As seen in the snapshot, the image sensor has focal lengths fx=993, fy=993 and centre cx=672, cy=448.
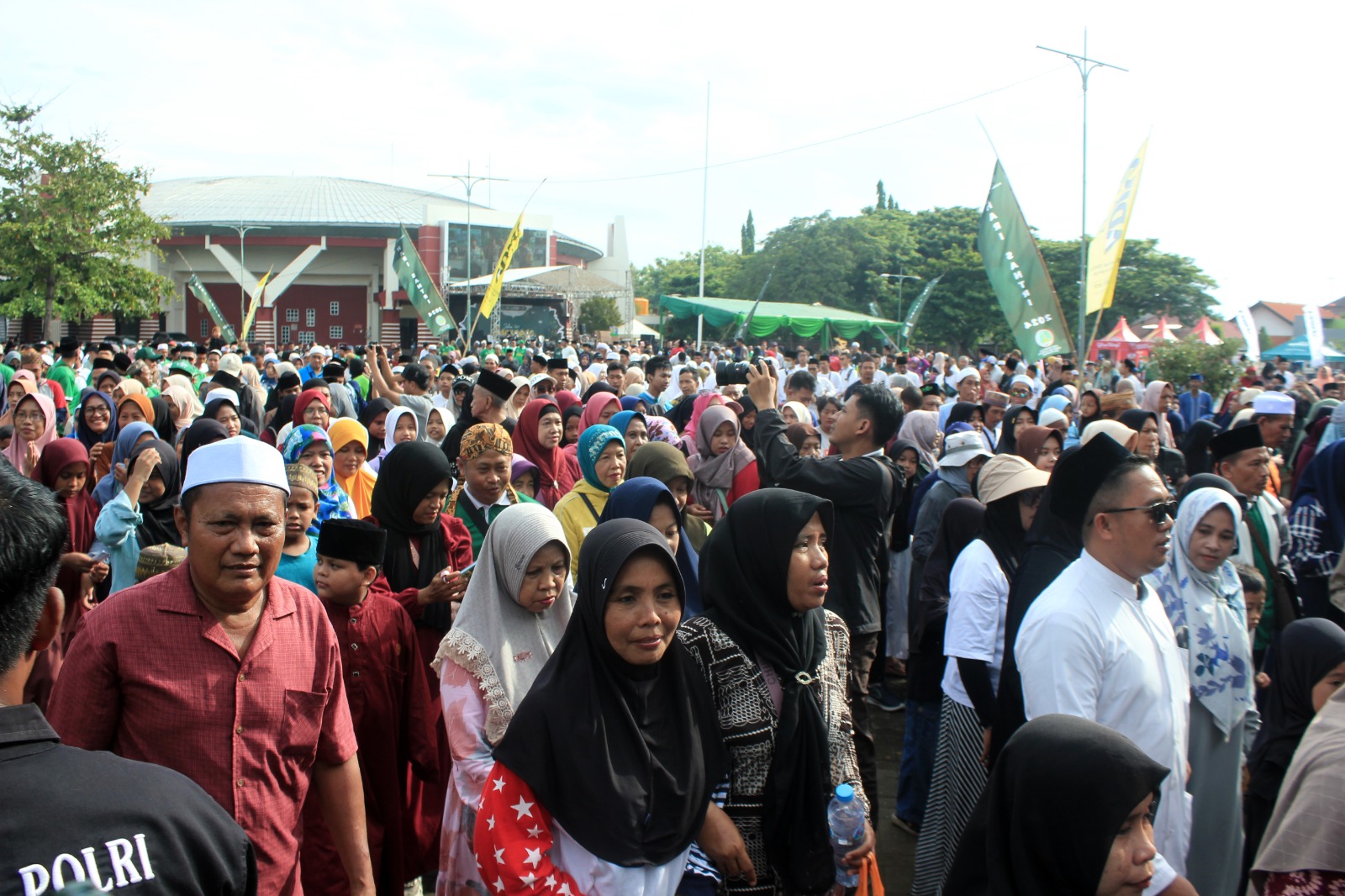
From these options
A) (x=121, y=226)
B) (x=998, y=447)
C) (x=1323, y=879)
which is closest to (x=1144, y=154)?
(x=998, y=447)

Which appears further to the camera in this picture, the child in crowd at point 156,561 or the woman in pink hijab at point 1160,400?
the woman in pink hijab at point 1160,400

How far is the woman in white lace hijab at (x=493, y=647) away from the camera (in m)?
2.63

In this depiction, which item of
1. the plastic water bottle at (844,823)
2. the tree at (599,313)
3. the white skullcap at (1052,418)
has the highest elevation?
the tree at (599,313)

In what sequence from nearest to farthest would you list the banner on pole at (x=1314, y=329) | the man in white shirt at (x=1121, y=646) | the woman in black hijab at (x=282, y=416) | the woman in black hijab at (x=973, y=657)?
the man in white shirt at (x=1121, y=646)
the woman in black hijab at (x=973, y=657)
the woman in black hijab at (x=282, y=416)
the banner on pole at (x=1314, y=329)

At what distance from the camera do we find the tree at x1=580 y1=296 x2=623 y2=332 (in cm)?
5722

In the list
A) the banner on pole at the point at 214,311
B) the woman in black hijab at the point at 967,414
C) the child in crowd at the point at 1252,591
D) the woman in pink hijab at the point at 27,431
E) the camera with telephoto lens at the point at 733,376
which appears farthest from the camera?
the banner on pole at the point at 214,311

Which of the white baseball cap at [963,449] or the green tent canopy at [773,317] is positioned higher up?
the green tent canopy at [773,317]

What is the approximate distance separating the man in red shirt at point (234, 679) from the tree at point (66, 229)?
98.1 ft

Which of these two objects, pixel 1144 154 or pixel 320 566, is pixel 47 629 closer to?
pixel 320 566

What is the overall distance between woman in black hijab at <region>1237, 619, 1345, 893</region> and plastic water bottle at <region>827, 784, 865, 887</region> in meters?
1.54

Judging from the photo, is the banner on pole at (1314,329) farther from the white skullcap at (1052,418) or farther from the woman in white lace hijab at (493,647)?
the woman in white lace hijab at (493,647)

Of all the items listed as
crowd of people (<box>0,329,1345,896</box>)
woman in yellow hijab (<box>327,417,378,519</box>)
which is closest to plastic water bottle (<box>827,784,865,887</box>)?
crowd of people (<box>0,329,1345,896</box>)

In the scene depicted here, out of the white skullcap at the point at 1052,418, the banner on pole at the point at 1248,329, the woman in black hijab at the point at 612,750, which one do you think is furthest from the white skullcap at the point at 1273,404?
the banner on pole at the point at 1248,329

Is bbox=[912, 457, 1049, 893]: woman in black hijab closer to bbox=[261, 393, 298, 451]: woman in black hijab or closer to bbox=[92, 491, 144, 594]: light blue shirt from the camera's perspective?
bbox=[92, 491, 144, 594]: light blue shirt
